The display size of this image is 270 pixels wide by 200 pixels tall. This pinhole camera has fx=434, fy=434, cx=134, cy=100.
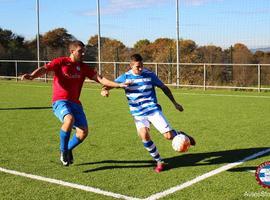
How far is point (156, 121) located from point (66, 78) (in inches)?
58.2

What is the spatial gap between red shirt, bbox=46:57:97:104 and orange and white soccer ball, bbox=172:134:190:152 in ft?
5.33

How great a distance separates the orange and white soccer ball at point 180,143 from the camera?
6.11 meters

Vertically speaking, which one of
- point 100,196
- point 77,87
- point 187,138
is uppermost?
point 77,87

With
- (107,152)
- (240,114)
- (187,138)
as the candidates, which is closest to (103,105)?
(240,114)

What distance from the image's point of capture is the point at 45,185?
18.0ft

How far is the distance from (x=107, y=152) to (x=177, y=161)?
→ 52.3 inches

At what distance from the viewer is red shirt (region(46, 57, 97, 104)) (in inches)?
253

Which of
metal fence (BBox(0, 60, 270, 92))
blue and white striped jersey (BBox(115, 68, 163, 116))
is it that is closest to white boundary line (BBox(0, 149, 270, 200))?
blue and white striped jersey (BBox(115, 68, 163, 116))

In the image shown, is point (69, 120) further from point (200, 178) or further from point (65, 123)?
point (200, 178)

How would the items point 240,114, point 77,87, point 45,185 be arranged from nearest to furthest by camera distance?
point 45,185 < point 77,87 < point 240,114

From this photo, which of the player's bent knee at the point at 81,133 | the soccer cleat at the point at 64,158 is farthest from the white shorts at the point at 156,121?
the soccer cleat at the point at 64,158

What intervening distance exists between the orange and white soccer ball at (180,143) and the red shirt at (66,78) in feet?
5.33

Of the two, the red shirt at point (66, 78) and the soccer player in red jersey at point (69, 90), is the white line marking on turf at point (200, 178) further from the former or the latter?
the red shirt at point (66, 78)

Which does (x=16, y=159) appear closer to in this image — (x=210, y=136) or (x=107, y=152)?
(x=107, y=152)
